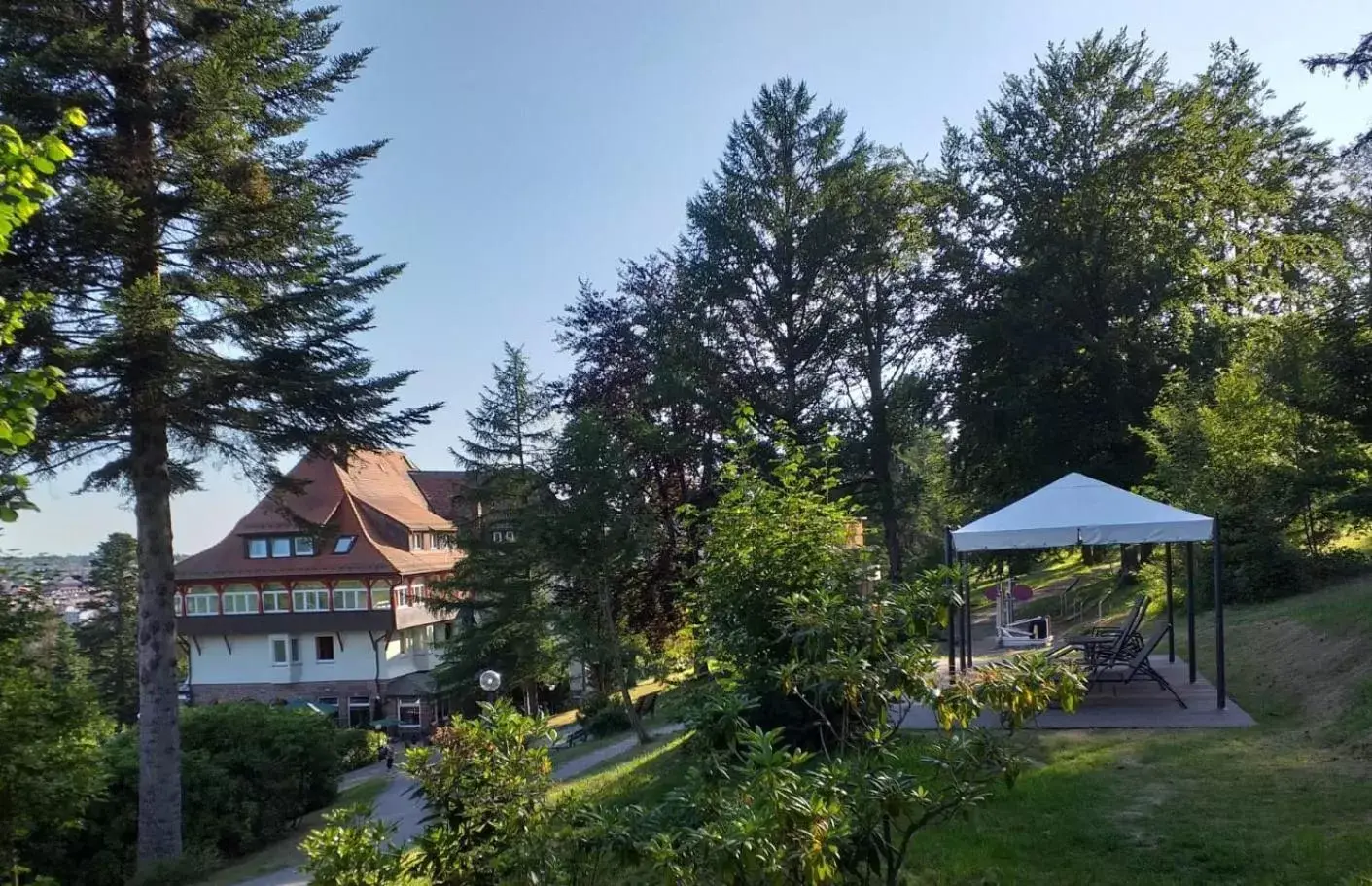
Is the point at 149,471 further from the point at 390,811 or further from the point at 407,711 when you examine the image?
the point at 407,711

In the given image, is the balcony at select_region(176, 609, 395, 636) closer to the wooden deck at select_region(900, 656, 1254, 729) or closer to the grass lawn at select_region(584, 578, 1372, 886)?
the grass lawn at select_region(584, 578, 1372, 886)

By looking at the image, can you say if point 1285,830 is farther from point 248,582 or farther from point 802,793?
point 248,582

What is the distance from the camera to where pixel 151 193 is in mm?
12688

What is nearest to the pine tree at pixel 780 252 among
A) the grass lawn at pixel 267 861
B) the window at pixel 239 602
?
the grass lawn at pixel 267 861

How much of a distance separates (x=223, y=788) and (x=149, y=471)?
555 centimetres

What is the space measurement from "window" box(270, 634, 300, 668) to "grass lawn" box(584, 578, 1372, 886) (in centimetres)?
3136

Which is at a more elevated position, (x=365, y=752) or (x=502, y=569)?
(x=502, y=569)

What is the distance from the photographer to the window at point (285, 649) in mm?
37344

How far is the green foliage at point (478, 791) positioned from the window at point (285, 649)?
36.5 m

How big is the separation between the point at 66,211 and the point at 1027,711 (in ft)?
40.7

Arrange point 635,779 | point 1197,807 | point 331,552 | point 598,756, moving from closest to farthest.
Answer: point 1197,807 → point 635,779 → point 598,756 → point 331,552

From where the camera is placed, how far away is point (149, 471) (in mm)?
13047

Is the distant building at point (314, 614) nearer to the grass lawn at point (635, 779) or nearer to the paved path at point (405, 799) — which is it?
the paved path at point (405, 799)

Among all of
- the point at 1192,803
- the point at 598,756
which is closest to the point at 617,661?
the point at 598,756
